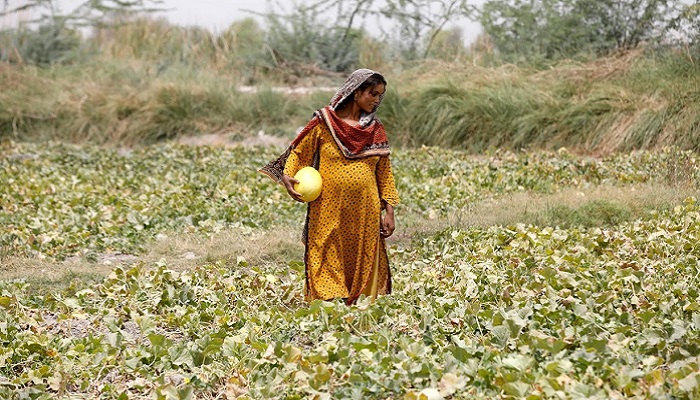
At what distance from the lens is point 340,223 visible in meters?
5.78

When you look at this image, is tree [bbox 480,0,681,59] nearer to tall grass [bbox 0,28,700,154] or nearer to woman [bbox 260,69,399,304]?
tall grass [bbox 0,28,700,154]

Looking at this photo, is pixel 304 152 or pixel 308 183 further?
pixel 304 152

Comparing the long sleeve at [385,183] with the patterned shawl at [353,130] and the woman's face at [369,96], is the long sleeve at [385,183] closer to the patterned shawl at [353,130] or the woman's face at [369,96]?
the patterned shawl at [353,130]

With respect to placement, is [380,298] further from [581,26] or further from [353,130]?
[581,26]

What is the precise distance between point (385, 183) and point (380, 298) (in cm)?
80

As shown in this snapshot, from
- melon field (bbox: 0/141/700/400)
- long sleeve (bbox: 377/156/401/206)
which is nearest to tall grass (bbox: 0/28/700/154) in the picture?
melon field (bbox: 0/141/700/400)

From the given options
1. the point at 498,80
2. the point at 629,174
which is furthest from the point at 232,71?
the point at 629,174

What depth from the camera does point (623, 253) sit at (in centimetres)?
668

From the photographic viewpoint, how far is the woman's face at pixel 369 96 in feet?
18.7

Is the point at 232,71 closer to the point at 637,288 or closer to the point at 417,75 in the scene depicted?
the point at 417,75

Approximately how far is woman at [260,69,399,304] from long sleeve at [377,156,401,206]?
69 mm

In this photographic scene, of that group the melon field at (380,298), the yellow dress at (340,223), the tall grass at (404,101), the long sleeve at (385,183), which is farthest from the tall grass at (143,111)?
the yellow dress at (340,223)

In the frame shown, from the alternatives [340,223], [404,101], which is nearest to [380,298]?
[340,223]

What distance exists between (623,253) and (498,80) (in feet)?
27.3
